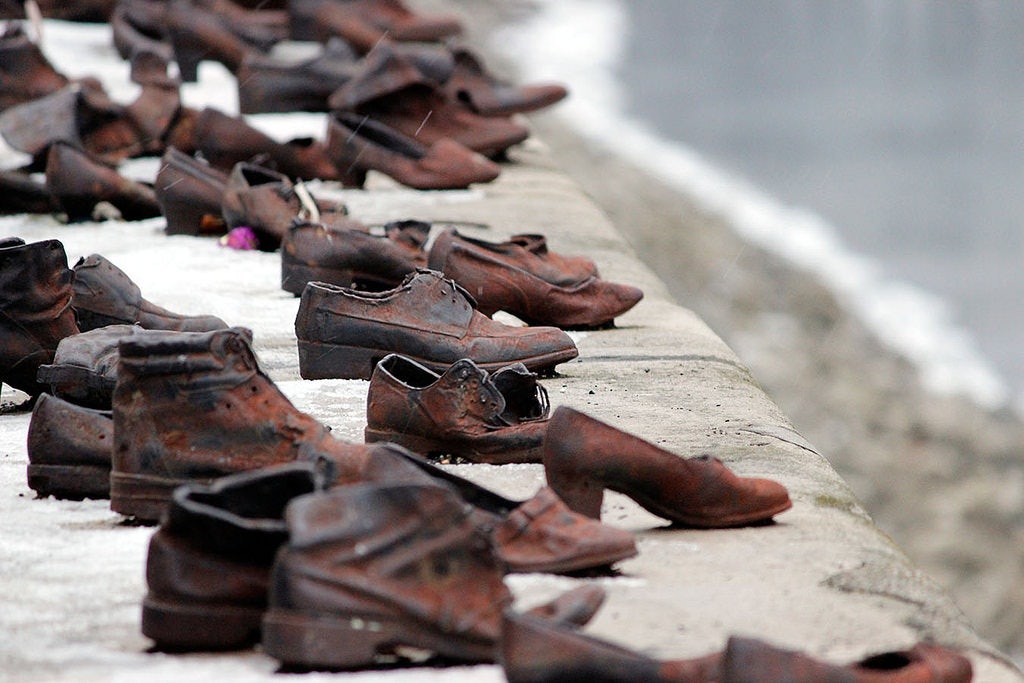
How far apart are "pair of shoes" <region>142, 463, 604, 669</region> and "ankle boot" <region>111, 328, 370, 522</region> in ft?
1.25

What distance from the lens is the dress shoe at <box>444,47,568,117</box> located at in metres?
6.61

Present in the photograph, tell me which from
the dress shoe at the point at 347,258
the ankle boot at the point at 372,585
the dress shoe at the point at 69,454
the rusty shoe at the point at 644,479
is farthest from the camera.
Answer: the dress shoe at the point at 347,258

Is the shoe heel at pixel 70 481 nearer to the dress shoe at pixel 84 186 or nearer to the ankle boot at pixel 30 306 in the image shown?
the ankle boot at pixel 30 306

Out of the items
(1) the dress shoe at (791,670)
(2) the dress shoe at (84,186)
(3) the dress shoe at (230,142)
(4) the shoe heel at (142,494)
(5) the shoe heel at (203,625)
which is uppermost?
(1) the dress shoe at (791,670)

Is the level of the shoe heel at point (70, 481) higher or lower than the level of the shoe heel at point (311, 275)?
higher

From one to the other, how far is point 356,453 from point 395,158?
344cm

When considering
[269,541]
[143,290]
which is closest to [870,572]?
[269,541]

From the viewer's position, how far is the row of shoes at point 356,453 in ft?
→ 5.60

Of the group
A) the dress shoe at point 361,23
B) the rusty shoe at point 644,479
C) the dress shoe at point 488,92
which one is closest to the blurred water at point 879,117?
the dress shoe at point 361,23

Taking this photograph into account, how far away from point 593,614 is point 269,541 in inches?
14.9

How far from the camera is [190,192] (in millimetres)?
4691

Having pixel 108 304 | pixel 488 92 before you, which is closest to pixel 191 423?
pixel 108 304

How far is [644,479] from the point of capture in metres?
2.17

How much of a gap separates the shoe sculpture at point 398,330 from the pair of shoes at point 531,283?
1.24 feet
